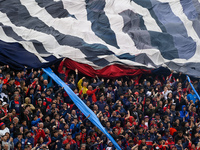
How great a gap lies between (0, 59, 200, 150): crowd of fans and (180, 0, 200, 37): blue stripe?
3.71 m

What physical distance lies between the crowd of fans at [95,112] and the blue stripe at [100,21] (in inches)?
73.1

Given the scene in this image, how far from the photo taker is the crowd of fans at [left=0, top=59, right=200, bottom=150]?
13.9 meters

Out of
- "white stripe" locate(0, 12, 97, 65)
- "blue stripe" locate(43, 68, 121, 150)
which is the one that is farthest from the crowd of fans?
"white stripe" locate(0, 12, 97, 65)

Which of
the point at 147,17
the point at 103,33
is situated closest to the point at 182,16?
the point at 147,17

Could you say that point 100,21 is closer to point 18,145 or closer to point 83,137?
point 83,137

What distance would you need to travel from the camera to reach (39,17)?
764 inches

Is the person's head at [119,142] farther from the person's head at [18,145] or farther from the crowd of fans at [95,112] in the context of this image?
the person's head at [18,145]

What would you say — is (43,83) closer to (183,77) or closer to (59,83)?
(59,83)

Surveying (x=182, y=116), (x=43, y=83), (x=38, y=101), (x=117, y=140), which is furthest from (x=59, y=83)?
(x=182, y=116)

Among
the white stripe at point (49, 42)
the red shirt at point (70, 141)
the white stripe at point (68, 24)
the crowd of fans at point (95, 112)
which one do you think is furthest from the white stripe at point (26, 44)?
the red shirt at point (70, 141)

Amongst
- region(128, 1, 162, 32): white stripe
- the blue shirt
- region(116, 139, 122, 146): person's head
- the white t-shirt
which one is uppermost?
the white t-shirt

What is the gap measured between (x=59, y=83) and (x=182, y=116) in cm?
543

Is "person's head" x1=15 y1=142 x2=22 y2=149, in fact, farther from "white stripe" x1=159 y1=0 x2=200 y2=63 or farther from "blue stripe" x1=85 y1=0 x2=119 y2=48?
"white stripe" x1=159 y1=0 x2=200 y2=63

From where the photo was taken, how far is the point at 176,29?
2248cm
